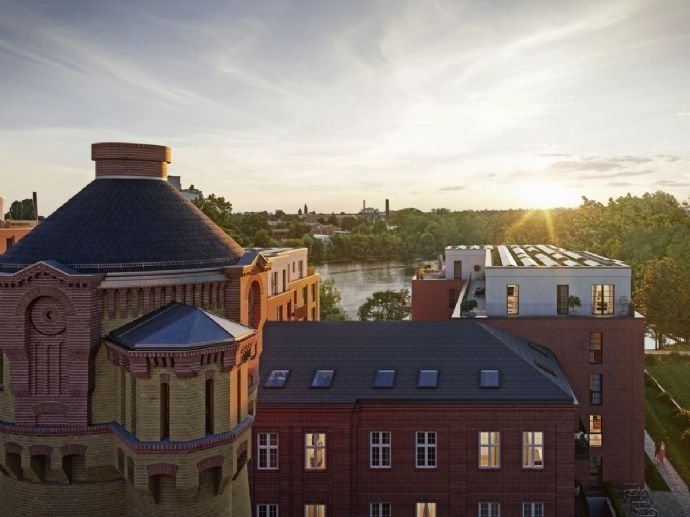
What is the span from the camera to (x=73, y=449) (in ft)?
59.5

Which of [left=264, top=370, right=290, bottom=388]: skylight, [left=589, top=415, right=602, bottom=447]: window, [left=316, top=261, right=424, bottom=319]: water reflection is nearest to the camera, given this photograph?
[left=264, top=370, right=290, bottom=388]: skylight

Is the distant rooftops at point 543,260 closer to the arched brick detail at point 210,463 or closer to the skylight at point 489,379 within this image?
the skylight at point 489,379

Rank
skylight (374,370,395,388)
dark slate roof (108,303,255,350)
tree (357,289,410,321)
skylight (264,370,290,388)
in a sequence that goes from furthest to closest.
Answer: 1. tree (357,289,410,321)
2. skylight (264,370,290,388)
3. skylight (374,370,395,388)
4. dark slate roof (108,303,255,350)

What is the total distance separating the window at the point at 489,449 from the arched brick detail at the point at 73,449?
15.9m

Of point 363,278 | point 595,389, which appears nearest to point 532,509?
point 595,389

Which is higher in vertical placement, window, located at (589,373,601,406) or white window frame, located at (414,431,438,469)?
window, located at (589,373,601,406)

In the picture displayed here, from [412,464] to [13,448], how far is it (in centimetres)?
1560

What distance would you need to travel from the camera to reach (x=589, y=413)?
3472 cm

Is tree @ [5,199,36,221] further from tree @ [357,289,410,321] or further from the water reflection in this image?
tree @ [357,289,410,321]

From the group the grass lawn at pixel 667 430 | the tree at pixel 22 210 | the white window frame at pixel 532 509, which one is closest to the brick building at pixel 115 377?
the white window frame at pixel 532 509

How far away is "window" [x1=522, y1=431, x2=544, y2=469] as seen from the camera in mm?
27578

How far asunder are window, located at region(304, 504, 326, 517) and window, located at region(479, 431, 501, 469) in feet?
22.2

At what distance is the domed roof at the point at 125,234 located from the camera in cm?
1866

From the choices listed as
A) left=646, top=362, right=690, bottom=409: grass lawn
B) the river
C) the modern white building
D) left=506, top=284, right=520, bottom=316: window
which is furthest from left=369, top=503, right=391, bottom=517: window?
the river
